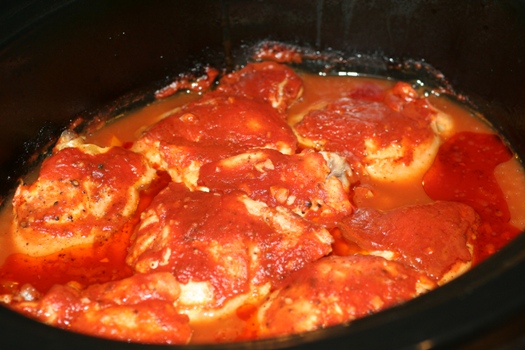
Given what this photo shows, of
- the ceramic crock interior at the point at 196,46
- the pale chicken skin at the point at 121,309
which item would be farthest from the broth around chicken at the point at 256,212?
the ceramic crock interior at the point at 196,46

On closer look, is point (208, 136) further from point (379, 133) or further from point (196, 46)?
point (379, 133)

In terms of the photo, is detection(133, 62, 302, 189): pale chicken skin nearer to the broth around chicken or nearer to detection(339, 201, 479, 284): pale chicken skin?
the broth around chicken

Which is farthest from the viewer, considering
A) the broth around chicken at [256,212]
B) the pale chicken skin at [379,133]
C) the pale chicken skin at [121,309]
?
the pale chicken skin at [379,133]

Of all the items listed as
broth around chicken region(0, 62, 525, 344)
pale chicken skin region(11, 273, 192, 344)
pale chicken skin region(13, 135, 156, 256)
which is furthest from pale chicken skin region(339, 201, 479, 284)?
pale chicken skin region(13, 135, 156, 256)

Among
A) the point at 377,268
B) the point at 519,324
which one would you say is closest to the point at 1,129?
the point at 377,268

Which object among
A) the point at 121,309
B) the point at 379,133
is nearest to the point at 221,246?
the point at 121,309

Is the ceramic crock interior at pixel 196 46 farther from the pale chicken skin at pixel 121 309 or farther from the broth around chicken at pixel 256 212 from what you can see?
the pale chicken skin at pixel 121 309

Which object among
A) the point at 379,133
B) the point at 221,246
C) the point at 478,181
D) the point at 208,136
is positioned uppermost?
the point at 221,246

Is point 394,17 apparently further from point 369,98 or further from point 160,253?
point 160,253
